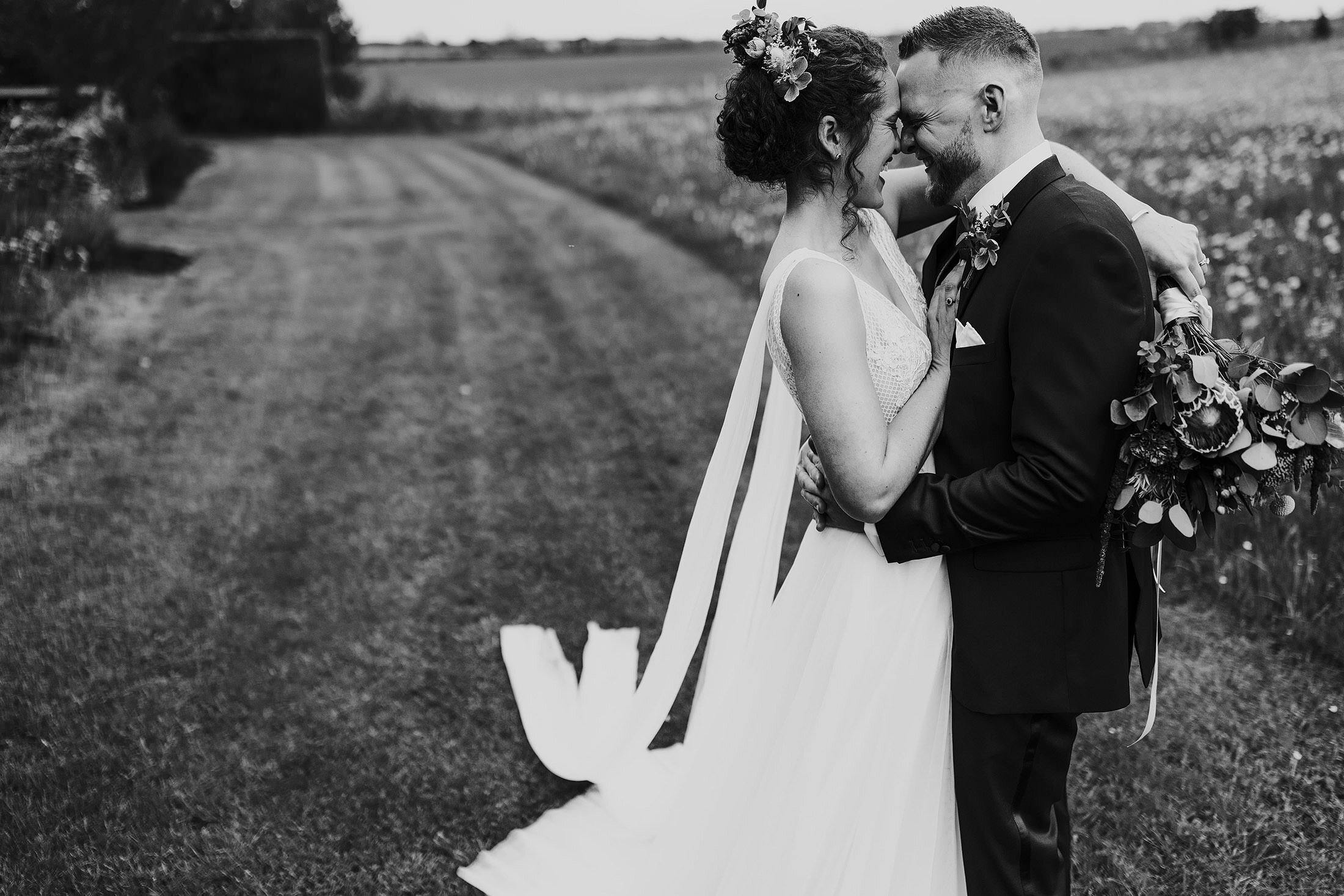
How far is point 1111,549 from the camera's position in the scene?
101 inches

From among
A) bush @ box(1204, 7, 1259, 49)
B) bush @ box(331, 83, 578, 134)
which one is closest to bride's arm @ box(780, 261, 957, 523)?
bush @ box(331, 83, 578, 134)

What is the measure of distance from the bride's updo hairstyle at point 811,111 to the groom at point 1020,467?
136 millimetres

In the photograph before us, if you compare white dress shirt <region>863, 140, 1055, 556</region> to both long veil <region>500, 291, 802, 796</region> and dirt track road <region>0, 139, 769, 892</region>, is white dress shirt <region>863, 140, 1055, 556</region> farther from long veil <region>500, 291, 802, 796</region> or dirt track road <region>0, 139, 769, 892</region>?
dirt track road <region>0, 139, 769, 892</region>

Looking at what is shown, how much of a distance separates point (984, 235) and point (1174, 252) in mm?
540

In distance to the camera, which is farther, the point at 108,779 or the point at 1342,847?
the point at 108,779

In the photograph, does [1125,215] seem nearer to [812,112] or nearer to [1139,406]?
[1139,406]

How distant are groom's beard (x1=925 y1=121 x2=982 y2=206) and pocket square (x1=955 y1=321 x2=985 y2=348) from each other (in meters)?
0.42

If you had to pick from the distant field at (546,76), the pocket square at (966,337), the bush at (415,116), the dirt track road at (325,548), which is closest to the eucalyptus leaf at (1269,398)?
the pocket square at (966,337)

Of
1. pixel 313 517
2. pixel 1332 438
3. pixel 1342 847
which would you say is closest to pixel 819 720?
pixel 1332 438

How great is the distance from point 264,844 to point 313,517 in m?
3.04

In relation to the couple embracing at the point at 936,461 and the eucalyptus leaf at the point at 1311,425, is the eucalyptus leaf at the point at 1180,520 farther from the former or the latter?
the eucalyptus leaf at the point at 1311,425

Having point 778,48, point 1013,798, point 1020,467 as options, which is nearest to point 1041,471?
point 1020,467

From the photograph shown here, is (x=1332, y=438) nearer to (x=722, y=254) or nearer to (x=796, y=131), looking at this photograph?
(x=796, y=131)

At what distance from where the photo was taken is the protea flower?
224cm
